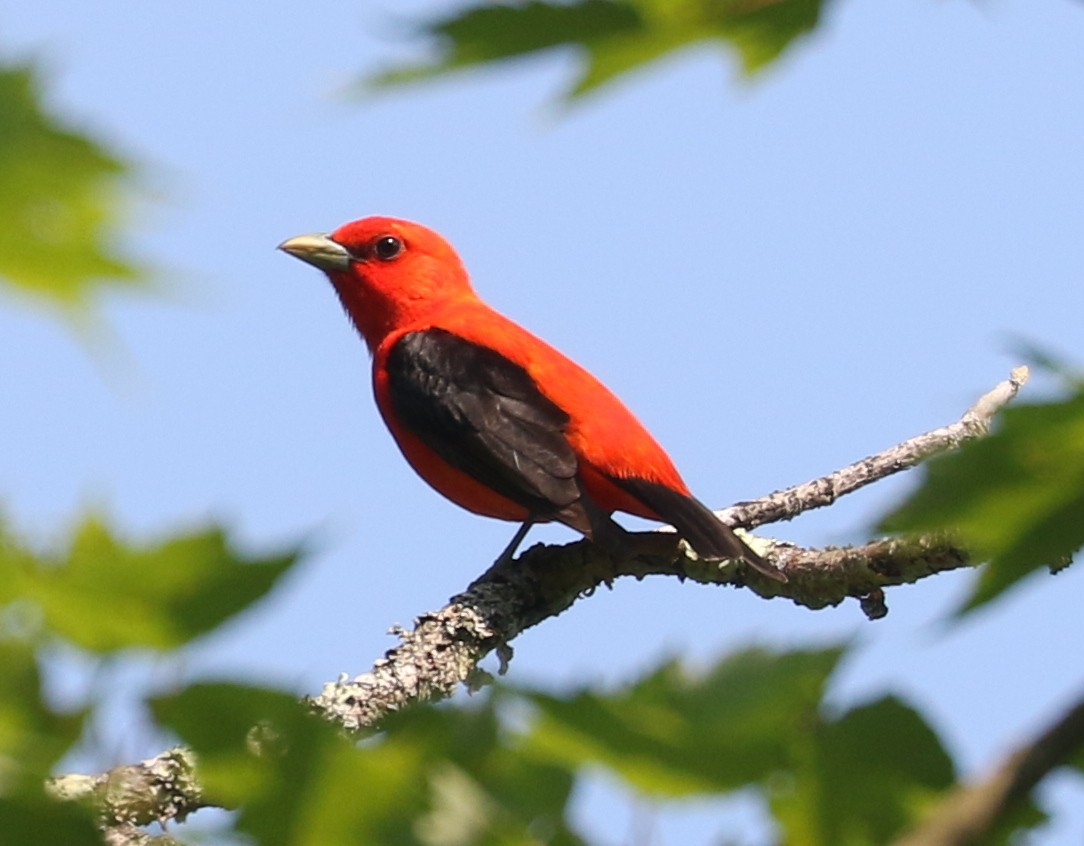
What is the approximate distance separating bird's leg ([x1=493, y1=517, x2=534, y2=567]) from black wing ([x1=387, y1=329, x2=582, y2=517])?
15 cm

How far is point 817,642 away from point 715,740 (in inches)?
5.4

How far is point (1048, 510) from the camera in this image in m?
1.07

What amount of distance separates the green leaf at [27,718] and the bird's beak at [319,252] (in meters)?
6.55

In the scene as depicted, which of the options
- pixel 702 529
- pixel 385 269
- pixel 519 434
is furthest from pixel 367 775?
pixel 385 269

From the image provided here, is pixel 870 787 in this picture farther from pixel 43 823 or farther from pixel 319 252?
pixel 319 252

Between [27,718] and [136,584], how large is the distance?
136mm

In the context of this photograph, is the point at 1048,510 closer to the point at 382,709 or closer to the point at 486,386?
the point at 382,709

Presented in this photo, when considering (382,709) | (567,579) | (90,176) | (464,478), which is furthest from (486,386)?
(90,176)

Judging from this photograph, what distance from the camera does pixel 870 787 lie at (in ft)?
3.72

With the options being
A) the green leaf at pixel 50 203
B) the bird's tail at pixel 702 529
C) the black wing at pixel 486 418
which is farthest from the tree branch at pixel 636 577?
the green leaf at pixel 50 203

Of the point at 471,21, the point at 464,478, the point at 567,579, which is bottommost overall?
the point at 471,21

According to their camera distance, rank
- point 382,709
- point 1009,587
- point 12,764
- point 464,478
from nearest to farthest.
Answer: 1. point 12,764
2. point 1009,587
3. point 382,709
4. point 464,478

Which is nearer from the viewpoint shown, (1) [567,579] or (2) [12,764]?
(2) [12,764]

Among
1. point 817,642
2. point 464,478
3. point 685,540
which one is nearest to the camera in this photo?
point 817,642
